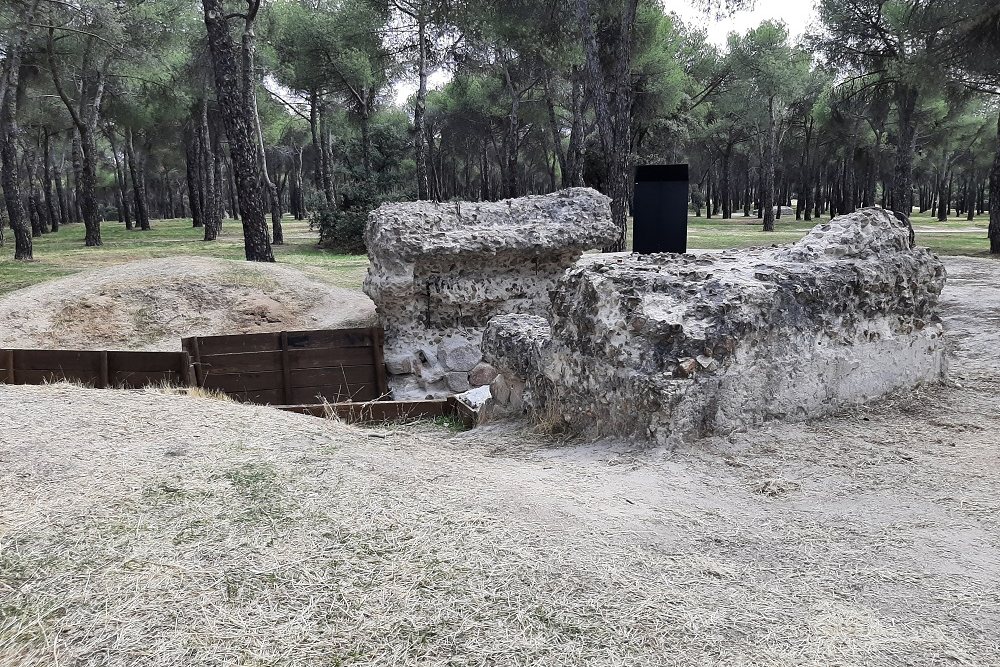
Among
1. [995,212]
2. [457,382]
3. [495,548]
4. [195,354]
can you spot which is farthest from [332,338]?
[995,212]

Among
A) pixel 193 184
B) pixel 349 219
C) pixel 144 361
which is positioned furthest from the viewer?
pixel 193 184

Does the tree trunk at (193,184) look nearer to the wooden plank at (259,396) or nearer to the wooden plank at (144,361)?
the wooden plank at (259,396)

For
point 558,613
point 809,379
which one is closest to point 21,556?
point 558,613

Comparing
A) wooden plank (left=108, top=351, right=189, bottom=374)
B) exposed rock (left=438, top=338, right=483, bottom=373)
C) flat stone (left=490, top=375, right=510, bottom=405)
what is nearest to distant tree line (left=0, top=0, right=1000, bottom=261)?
exposed rock (left=438, top=338, right=483, bottom=373)

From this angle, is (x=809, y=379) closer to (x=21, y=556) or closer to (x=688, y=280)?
(x=688, y=280)

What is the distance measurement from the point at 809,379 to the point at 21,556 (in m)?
4.48

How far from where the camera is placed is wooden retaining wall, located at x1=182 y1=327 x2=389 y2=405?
901 cm

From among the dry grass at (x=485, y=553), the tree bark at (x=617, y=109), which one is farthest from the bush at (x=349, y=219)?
the dry grass at (x=485, y=553)

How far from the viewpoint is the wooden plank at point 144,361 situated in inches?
311

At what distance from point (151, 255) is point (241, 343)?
11822 mm

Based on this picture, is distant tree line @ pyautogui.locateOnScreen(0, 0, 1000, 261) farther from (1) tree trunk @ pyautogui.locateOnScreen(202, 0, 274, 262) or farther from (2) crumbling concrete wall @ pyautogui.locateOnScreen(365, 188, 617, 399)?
(2) crumbling concrete wall @ pyautogui.locateOnScreen(365, 188, 617, 399)

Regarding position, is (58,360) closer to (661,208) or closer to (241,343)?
(241,343)

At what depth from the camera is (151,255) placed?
62.6 feet

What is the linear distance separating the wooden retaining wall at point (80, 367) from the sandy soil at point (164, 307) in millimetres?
2827
